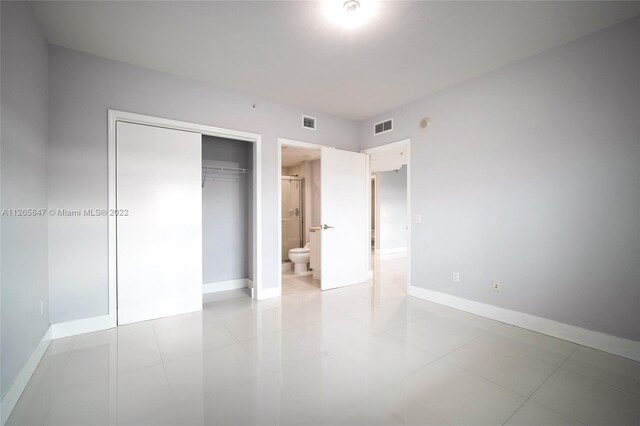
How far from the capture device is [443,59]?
111 inches

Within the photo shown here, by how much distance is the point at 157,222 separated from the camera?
3109mm

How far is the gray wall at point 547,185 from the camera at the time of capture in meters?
2.29

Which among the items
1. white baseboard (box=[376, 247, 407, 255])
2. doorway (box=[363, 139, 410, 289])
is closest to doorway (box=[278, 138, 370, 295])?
doorway (box=[363, 139, 410, 289])

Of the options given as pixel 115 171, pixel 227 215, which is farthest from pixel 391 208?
pixel 115 171

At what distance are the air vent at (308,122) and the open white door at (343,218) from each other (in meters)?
0.42

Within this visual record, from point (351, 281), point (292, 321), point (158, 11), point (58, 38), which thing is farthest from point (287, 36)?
point (351, 281)

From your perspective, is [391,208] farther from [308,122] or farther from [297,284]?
[308,122]

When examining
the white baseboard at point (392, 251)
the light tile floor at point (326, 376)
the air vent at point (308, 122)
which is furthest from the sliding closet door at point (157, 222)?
the white baseboard at point (392, 251)

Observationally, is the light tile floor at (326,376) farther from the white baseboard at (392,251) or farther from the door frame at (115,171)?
the white baseboard at (392,251)

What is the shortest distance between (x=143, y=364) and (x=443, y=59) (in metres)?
3.83

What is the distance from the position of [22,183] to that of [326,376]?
8.42 feet

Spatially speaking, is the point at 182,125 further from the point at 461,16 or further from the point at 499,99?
the point at 499,99

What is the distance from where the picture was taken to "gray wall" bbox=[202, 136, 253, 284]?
163 inches

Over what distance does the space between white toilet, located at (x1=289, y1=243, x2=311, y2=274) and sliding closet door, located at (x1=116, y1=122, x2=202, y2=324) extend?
2.10m
